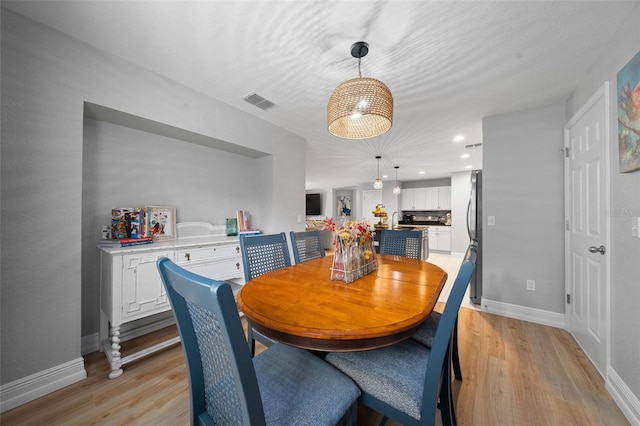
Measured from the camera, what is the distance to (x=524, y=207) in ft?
9.14

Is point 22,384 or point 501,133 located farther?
point 501,133

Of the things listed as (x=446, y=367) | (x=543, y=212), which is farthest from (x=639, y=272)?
(x=543, y=212)

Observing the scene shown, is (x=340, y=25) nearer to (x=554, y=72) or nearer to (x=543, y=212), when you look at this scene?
(x=554, y=72)

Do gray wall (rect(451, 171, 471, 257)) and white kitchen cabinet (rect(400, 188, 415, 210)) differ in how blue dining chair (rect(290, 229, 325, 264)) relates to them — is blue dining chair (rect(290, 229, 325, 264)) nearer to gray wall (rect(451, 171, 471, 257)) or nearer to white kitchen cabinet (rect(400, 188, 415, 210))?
gray wall (rect(451, 171, 471, 257))

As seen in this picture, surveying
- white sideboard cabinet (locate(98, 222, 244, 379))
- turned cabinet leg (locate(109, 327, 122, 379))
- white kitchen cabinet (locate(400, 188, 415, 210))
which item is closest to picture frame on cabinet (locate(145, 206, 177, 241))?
white sideboard cabinet (locate(98, 222, 244, 379))

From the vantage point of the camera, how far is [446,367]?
120 cm

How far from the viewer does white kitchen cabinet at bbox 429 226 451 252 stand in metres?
7.06

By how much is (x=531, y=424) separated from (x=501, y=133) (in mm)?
2869

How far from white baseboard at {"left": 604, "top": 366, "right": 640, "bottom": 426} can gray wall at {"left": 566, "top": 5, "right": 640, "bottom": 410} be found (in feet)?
0.10

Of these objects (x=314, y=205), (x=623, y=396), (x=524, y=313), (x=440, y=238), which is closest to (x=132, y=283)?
(x=623, y=396)

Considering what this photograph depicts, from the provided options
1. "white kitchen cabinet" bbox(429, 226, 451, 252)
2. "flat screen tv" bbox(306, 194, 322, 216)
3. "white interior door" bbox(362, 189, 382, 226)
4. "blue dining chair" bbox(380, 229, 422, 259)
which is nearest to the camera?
"blue dining chair" bbox(380, 229, 422, 259)

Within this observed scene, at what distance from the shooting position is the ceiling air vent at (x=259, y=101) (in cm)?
257

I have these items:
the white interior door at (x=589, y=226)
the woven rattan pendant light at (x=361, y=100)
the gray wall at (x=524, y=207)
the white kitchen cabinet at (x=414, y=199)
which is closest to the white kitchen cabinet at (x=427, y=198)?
the white kitchen cabinet at (x=414, y=199)

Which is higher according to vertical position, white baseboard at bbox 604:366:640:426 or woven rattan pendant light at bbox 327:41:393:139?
woven rattan pendant light at bbox 327:41:393:139
